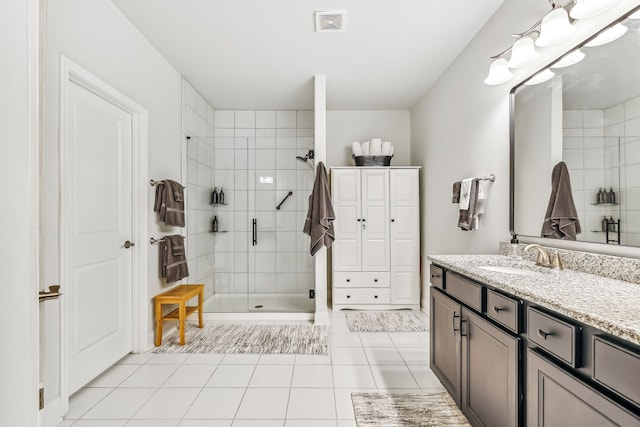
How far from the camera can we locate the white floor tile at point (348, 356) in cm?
249

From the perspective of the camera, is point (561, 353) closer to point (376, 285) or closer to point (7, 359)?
point (7, 359)

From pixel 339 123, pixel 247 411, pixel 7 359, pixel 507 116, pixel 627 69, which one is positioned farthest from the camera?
pixel 339 123

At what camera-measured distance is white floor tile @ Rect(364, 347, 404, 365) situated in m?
2.48

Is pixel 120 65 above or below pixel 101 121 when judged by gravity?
above

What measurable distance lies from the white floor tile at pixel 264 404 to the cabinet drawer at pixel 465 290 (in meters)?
1.17

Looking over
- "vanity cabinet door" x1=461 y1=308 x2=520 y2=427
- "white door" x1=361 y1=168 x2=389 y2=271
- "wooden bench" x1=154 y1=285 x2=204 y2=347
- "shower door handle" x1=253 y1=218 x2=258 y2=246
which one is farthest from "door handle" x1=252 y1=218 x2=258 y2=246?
"vanity cabinet door" x1=461 y1=308 x2=520 y2=427

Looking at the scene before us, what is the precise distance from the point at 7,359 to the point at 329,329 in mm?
2830

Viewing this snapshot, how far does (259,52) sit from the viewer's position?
288 cm

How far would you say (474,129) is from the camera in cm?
260

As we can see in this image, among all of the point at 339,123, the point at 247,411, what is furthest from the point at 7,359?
the point at 339,123

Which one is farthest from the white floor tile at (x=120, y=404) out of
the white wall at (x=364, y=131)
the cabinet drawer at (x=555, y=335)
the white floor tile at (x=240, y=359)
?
the white wall at (x=364, y=131)

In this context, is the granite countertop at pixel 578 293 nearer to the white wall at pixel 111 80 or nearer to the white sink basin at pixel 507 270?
the white sink basin at pixel 507 270

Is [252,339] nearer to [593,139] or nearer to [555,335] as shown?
[555,335]

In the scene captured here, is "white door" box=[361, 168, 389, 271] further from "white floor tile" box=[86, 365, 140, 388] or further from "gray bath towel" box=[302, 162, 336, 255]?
"white floor tile" box=[86, 365, 140, 388]
